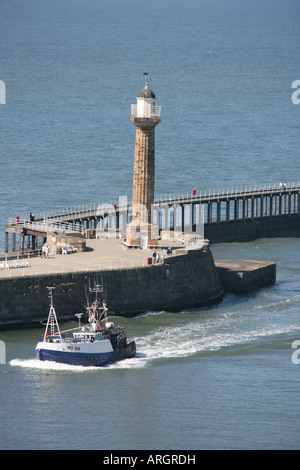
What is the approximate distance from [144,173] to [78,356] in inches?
923

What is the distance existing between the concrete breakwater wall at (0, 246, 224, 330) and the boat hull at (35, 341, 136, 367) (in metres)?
8.50

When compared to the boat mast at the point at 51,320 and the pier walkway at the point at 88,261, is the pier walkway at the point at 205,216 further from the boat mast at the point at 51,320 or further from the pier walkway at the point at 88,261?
the boat mast at the point at 51,320

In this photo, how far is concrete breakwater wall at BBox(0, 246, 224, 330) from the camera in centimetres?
8450

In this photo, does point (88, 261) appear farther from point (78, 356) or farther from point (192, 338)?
point (78, 356)

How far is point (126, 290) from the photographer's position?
88.9 m

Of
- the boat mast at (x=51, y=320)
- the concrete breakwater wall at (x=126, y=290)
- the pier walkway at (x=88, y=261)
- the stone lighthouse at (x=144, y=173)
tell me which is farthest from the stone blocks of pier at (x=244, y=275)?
the boat mast at (x=51, y=320)

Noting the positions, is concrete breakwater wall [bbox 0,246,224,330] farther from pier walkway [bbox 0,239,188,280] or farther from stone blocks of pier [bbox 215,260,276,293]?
stone blocks of pier [bbox 215,260,276,293]

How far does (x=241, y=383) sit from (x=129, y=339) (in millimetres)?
11112

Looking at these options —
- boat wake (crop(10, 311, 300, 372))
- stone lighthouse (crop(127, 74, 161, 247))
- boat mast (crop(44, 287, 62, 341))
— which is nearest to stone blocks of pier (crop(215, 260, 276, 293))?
stone lighthouse (crop(127, 74, 161, 247))

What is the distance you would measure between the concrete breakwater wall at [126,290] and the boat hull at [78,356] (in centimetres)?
850

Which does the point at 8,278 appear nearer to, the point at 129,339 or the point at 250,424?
the point at 129,339

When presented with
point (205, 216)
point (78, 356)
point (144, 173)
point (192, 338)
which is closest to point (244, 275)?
point (144, 173)

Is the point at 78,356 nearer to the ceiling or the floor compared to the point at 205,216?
nearer to the floor
